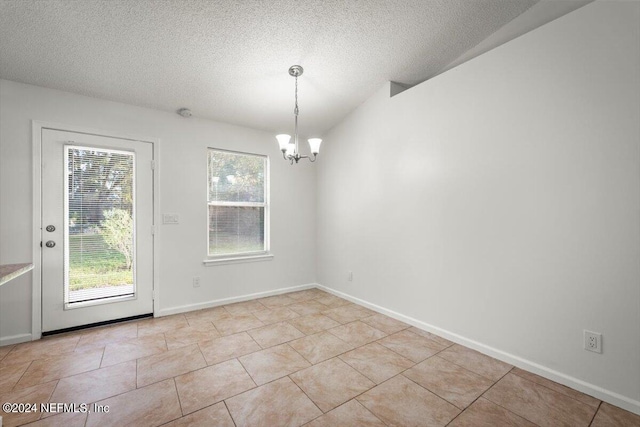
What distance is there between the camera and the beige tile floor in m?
1.64

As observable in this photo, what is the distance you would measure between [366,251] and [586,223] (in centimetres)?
215

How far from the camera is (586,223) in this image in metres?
1.89

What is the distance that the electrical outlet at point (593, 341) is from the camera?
1.84 m

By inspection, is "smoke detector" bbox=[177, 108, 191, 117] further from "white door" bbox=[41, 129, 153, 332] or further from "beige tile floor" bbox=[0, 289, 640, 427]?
"beige tile floor" bbox=[0, 289, 640, 427]

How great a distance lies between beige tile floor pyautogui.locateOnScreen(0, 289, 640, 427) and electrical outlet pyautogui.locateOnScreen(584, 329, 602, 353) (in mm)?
315

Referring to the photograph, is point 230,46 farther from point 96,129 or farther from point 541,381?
point 541,381

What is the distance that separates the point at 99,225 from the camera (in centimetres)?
291

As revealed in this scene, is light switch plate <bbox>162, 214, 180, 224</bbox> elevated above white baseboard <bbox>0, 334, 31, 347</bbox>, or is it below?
above

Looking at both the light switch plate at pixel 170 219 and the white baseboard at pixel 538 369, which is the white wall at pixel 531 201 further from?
the light switch plate at pixel 170 219

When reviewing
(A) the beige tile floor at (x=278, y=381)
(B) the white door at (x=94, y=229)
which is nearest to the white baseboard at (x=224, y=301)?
(B) the white door at (x=94, y=229)

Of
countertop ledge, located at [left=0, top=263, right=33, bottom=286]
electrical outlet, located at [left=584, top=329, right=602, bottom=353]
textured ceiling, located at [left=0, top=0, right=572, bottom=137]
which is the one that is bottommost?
electrical outlet, located at [left=584, top=329, right=602, bottom=353]

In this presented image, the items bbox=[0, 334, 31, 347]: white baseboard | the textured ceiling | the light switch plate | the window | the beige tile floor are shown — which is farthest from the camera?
the window

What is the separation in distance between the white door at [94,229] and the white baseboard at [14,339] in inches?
5.3

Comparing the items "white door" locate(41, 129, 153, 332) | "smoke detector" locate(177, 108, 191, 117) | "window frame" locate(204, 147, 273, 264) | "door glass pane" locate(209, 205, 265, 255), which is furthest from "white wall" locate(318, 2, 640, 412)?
"white door" locate(41, 129, 153, 332)
